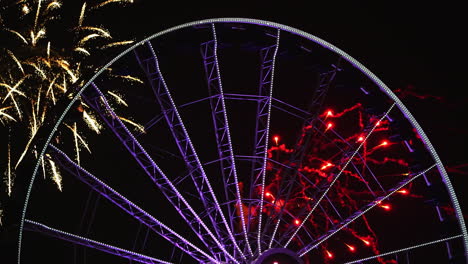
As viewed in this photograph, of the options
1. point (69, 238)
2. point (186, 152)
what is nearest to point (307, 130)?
point (186, 152)

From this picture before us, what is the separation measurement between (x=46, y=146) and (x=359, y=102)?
799 cm

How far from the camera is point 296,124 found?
23.7 metres

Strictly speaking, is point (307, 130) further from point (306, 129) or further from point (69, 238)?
point (69, 238)

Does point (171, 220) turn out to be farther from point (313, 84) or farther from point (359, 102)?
point (359, 102)

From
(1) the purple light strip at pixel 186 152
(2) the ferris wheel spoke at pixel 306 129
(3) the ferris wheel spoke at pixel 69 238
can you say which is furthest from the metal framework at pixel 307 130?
(3) the ferris wheel spoke at pixel 69 238

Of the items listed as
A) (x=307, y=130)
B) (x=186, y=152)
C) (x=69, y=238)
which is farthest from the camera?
(x=307, y=130)

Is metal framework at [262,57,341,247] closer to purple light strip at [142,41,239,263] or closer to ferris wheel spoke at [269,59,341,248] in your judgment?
ferris wheel spoke at [269,59,341,248]

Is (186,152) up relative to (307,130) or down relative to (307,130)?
down

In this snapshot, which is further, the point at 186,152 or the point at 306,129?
the point at 306,129

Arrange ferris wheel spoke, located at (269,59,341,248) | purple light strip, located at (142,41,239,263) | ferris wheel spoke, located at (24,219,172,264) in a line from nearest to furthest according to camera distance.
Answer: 1. ferris wheel spoke, located at (24,219,172,264)
2. purple light strip, located at (142,41,239,263)
3. ferris wheel spoke, located at (269,59,341,248)

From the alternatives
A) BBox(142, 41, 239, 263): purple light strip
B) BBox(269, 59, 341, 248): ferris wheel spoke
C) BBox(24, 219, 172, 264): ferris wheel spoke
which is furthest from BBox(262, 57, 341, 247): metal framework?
BBox(24, 219, 172, 264): ferris wheel spoke

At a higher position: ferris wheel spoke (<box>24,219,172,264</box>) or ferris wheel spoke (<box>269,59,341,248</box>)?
ferris wheel spoke (<box>269,59,341,248</box>)

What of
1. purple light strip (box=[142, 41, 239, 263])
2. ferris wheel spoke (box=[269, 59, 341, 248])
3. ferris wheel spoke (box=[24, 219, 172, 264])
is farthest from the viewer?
ferris wheel spoke (box=[269, 59, 341, 248])

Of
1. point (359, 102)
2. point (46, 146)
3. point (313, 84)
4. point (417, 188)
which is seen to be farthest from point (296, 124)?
point (46, 146)
